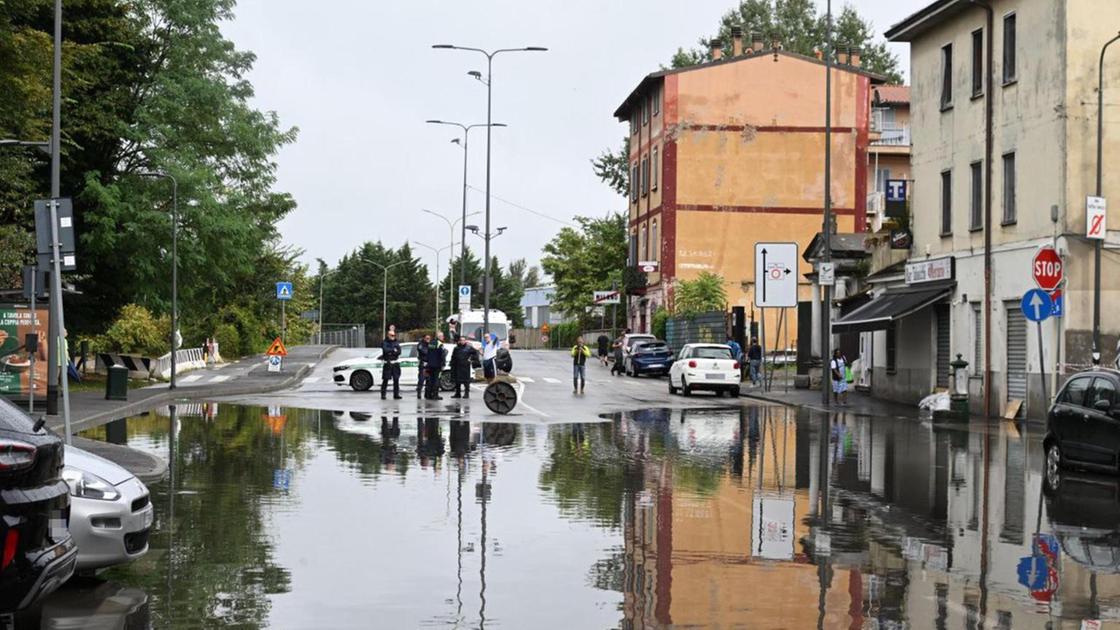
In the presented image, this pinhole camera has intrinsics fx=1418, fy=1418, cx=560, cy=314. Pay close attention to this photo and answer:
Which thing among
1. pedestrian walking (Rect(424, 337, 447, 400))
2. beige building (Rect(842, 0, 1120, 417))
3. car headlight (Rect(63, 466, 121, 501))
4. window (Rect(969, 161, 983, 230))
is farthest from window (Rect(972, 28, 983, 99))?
car headlight (Rect(63, 466, 121, 501))

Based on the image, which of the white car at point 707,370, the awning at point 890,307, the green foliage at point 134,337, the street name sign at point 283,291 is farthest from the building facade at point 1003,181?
the green foliage at point 134,337

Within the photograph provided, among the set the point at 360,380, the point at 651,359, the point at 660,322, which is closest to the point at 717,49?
the point at 660,322

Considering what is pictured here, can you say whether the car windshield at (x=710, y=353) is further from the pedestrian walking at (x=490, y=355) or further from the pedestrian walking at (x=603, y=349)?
the pedestrian walking at (x=603, y=349)

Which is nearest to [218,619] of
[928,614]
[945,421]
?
[928,614]

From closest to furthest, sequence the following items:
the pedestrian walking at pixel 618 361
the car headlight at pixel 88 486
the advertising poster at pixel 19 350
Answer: the car headlight at pixel 88 486 → the advertising poster at pixel 19 350 → the pedestrian walking at pixel 618 361

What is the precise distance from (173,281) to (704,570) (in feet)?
112

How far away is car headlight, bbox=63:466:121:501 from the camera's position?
9.63 m

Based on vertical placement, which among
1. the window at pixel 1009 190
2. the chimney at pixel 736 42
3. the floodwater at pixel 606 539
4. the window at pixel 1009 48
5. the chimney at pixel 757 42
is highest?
the chimney at pixel 757 42

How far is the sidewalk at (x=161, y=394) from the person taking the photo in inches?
721

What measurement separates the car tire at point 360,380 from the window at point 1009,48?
66.5ft

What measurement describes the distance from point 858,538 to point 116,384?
85.1ft

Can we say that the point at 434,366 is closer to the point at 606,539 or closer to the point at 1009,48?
the point at 1009,48

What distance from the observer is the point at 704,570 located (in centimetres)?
1016

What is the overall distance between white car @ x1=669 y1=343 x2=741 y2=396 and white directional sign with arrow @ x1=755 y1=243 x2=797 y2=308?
14.6 ft
